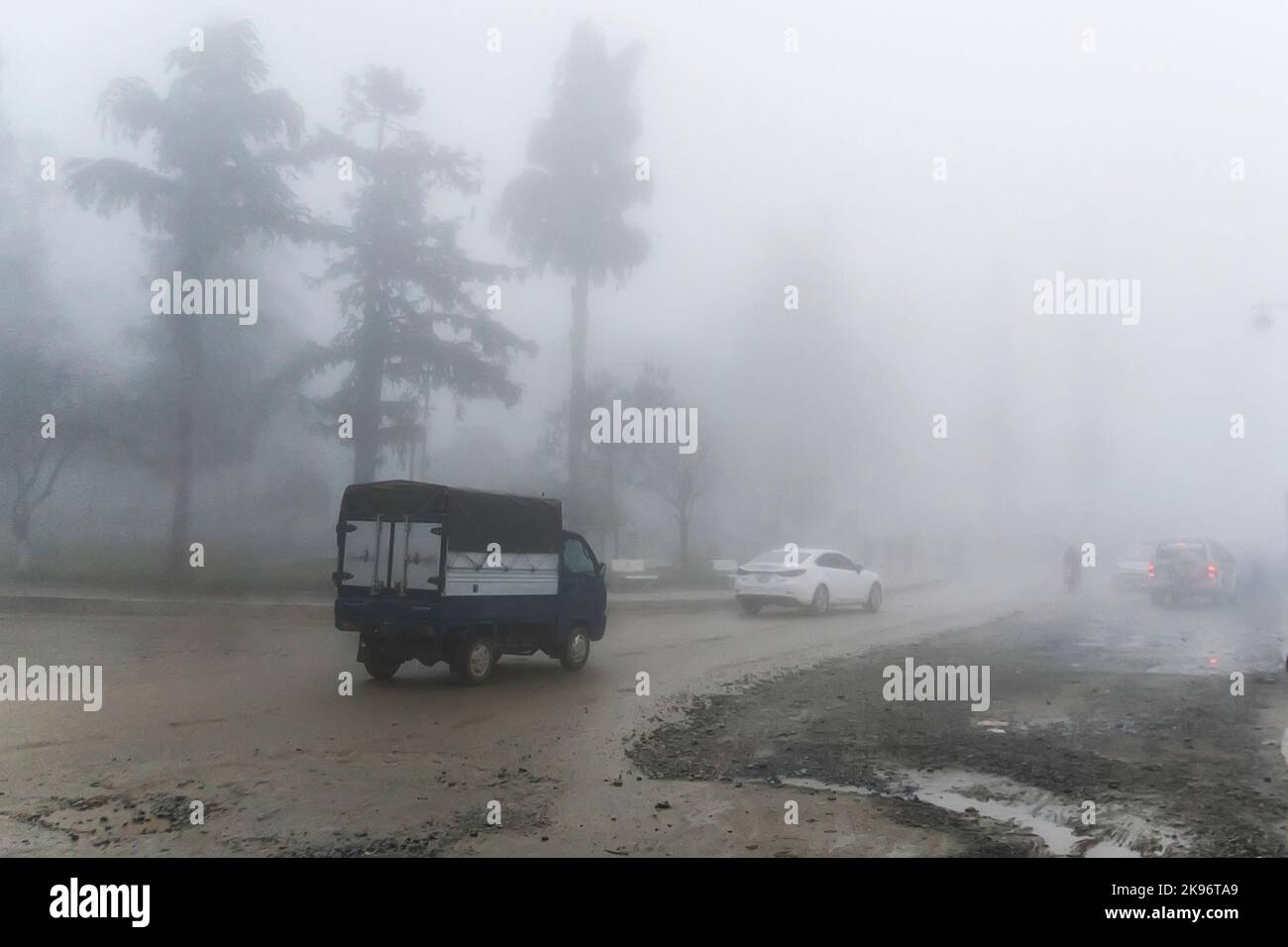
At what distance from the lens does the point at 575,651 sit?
43.6 ft

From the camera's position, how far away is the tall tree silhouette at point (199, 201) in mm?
26500

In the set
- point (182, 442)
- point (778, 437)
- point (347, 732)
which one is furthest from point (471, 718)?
point (778, 437)

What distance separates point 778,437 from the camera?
38406 millimetres

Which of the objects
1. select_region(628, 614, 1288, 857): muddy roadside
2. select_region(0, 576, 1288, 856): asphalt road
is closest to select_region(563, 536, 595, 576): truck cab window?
select_region(0, 576, 1288, 856): asphalt road

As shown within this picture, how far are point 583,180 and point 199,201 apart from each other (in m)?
12.1

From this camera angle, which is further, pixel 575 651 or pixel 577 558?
pixel 577 558

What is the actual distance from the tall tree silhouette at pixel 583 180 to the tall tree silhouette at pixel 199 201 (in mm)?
8010

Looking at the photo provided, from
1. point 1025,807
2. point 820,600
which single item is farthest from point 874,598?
point 1025,807

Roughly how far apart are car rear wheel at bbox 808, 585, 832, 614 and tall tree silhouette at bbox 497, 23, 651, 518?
1485cm

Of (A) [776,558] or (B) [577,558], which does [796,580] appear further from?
(B) [577,558]

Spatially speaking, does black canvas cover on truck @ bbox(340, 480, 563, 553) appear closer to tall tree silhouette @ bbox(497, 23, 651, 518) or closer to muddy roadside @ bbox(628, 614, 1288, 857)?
muddy roadside @ bbox(628, 614, 1288, 857)

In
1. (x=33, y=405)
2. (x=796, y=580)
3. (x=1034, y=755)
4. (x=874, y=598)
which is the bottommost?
(x=874, y=598)
